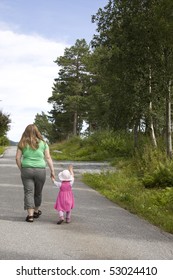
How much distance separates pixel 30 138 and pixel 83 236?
2298 millimetres

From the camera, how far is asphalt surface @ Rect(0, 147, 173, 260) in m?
5.71

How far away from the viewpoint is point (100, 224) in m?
7.95

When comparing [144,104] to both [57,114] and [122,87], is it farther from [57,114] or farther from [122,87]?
[57,114]

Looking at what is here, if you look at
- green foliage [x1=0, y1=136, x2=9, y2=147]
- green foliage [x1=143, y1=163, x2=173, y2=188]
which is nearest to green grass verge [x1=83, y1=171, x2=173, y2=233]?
green foliage [x1=143, y1=163, x2=173, y2=188]

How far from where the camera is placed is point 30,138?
26.4ft

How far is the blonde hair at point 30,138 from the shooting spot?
8039 mm

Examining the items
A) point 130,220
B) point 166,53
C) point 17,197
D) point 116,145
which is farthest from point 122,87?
point 130,220

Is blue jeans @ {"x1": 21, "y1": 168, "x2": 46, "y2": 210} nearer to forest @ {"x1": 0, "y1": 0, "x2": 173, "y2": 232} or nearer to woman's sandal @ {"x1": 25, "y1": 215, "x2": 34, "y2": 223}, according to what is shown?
woman's sandal @ {"x1": 25, "y1": 215, "x2": 34, "y2": 223}

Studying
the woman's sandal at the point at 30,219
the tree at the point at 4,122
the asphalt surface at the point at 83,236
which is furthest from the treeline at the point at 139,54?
the tree at the point at 4,122

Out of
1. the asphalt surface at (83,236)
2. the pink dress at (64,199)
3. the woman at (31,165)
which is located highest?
the woman at (31,165)

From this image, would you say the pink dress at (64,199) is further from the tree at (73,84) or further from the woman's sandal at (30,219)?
the tree at (73,84)

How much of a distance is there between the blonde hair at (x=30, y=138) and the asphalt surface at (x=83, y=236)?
4.93 feet

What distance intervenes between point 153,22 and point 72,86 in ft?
140

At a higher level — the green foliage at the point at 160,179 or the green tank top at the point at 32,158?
the green tank top at the point at 32,158
